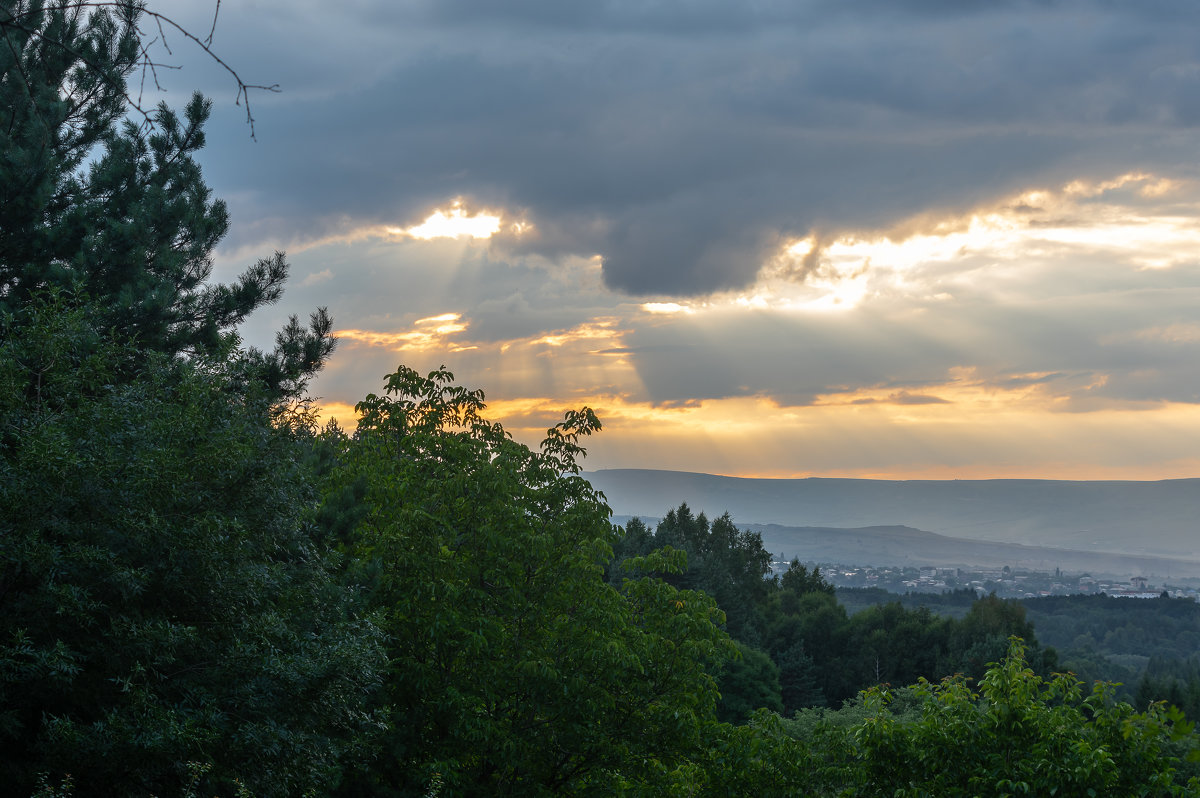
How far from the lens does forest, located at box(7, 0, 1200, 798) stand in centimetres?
923

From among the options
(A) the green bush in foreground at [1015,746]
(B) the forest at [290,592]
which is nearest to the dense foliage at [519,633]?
(B) the forest at [290,592]

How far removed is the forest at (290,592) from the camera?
30.3ft

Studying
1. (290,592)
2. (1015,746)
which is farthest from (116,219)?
(1015,746)

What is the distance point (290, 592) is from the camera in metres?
11.6

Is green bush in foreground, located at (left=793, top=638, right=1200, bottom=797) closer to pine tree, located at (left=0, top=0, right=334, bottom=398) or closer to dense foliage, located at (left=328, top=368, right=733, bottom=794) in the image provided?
dense foliage, located at (left=328, top=368, right=733, bottom=794)

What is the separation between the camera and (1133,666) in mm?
104188

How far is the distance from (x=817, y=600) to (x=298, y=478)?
74.7 m

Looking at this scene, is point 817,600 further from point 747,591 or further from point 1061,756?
point 1061,756

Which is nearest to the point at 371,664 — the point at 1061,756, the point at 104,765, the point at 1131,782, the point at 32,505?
the point at 104,765

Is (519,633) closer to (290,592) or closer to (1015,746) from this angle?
(290,592)

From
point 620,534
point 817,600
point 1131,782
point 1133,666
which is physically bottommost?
point 1133,666

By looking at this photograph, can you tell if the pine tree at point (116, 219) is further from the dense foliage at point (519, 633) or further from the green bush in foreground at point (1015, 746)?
the green bush in foreground at point (1015, 746)

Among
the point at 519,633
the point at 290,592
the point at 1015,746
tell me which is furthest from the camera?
the point at 519,633

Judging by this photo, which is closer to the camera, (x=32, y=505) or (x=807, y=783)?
(x=32, y=505)
